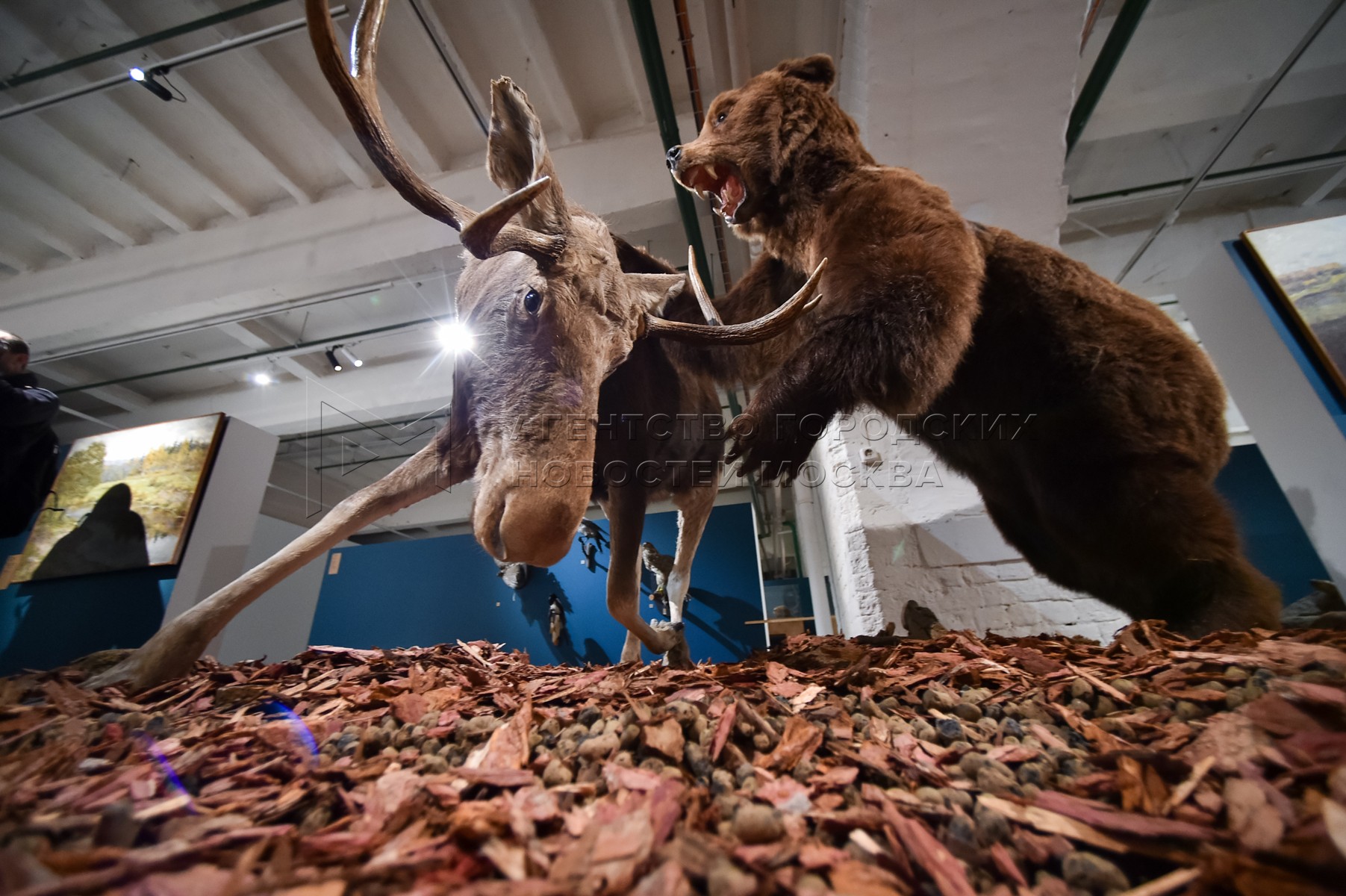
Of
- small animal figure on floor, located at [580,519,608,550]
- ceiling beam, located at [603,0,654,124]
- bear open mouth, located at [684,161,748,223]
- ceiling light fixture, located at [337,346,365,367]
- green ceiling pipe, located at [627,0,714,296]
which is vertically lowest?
small animal figure on floor, located at [580,519,608,550]

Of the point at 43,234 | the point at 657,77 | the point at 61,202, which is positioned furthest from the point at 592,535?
the point at 43,234

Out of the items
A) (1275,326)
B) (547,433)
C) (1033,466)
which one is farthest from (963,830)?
(1275,326)

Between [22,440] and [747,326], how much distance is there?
291 cm

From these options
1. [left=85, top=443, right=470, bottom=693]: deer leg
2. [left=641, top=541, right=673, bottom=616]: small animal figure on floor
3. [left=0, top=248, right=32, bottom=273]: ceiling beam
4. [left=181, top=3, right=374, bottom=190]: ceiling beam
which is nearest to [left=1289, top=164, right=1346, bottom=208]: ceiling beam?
[left=641, top=541, right=673, bottom=616]: small animal figure on floor

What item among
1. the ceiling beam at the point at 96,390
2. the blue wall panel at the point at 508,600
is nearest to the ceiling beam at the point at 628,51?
the blue wall panel at the point at 508,600

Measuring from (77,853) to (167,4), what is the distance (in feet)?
13.6

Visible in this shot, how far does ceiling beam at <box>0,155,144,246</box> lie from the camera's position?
330 cm

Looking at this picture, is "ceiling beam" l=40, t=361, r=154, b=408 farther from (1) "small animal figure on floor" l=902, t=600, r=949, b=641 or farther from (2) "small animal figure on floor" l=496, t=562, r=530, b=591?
(1) "small animal figure on floor" l=902, t=600, r=949, b=641

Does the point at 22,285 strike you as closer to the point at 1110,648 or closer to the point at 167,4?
the point at 167,4

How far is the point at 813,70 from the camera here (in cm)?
194

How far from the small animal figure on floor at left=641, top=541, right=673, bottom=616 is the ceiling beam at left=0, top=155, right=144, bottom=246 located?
494 centimetres

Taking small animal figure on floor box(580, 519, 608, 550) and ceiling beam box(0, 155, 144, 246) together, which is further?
ceiling beam box(0, 155, 144, 246)

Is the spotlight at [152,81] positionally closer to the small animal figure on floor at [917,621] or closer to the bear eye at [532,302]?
the bear eye at [532,302]

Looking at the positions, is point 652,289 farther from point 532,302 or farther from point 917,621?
point 917,621
